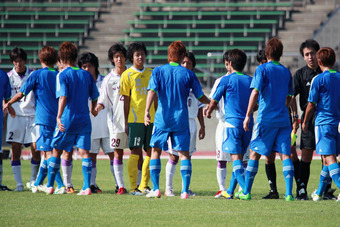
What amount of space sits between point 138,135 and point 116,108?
2.49ft

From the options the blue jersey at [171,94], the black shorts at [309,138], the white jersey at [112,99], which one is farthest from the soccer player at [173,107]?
the black shorts at [309,138]

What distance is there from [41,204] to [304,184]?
3638 mm

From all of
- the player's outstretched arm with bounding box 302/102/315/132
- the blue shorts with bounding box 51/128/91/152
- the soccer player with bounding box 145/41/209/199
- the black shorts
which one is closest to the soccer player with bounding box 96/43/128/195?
the blue shorts with bounding box 51/128/91/152

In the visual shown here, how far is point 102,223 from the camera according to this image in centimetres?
556

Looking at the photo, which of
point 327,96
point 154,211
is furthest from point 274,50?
point 154,211

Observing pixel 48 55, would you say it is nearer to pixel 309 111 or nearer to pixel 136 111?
pixel 136 111

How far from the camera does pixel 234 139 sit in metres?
7.61

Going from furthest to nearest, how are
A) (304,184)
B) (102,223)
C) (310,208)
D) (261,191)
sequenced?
(261,191)
(304,184)
(310,208)
(102,223)

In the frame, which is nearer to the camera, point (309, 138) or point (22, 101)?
point (309, 138)

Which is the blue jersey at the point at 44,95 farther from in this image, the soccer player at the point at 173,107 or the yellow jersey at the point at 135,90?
the soccer player at the point at 173,107

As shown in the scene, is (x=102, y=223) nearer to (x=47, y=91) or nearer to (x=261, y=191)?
(x=47, y=91)

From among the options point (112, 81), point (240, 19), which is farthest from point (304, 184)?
point (240, 19)

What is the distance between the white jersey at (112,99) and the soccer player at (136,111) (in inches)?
16.7

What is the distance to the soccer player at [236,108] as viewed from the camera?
7.59 meters
